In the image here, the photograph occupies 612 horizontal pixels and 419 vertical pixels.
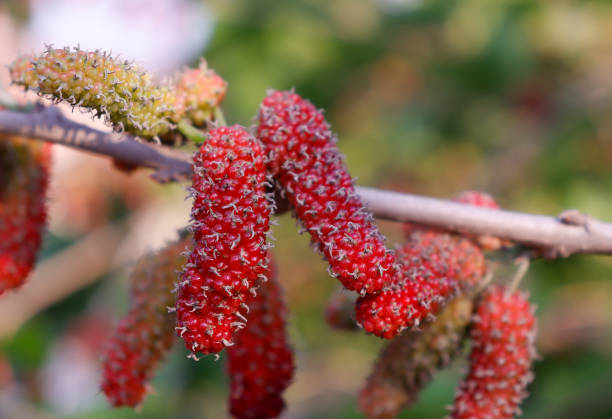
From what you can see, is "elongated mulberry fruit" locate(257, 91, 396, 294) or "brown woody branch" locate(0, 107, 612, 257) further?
"brown woody branch" locate(0, 107, 612, 257)

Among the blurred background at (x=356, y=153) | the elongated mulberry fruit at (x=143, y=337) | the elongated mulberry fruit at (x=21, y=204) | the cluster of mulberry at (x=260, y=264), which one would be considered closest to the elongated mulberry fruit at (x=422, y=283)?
the cluster of mulberry at (x=260, y=264)

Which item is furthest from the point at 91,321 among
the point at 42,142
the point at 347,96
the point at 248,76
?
the point at 42,142

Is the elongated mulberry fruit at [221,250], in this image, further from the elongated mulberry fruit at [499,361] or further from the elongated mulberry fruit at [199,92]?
the elongated mulberry fruit at [499,361]

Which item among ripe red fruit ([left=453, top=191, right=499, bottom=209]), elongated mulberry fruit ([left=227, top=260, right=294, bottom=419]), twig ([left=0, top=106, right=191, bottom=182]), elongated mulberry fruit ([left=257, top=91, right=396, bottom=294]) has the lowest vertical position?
elongated mulberry fruit ([left=227, top=260, right=294, bottom=419])

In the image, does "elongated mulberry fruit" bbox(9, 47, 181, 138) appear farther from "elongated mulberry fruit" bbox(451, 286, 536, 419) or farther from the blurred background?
the blurred background

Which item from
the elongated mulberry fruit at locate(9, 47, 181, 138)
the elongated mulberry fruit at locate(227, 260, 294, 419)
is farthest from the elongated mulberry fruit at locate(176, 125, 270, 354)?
the elongated mulberry fruit at locate(227, 260, 294, 419)

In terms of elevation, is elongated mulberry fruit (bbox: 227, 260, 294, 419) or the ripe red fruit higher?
the ripe red fruit

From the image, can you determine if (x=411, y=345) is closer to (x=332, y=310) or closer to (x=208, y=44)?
(x=332, y=310)
